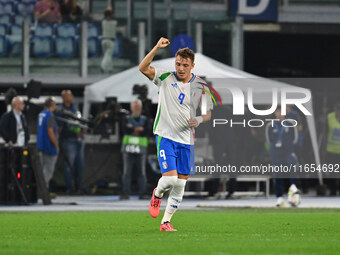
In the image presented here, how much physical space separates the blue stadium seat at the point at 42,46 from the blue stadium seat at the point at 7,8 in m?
1.39

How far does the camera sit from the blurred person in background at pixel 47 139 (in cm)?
2245

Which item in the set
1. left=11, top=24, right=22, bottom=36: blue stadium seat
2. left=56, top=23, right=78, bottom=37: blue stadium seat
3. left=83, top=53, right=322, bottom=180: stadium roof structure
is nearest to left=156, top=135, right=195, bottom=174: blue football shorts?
left=83, top=53, right=322, bottom=180: stadium roof structure

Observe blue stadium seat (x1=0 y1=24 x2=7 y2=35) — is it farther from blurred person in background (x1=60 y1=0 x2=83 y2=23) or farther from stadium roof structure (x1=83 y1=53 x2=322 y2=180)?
stadium roof structure (x1=83 y1=53 x2=322 y2=180)

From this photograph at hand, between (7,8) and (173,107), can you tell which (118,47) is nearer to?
(7,8)

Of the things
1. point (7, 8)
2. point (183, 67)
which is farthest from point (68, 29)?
point (183, 67)

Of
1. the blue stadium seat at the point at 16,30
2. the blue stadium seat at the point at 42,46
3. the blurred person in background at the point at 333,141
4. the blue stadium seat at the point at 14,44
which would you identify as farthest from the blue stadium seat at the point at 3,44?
the blurred person in background at the point at 333,141

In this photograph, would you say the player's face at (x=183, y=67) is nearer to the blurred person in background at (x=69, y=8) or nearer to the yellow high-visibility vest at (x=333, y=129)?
the yellow high-visibility vest at (x=333, y=129)

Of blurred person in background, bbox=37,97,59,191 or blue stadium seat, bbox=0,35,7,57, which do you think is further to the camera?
blue stadium seat, bbox=0,35,7,57

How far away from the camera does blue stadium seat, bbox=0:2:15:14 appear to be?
29391 millimetres

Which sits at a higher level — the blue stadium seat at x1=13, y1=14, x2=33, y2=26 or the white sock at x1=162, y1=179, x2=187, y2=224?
the blue stadium seat at x1=13, y1=14, x2=33, y2=26

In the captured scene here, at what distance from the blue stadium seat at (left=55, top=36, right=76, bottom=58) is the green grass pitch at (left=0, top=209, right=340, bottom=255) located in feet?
35.5

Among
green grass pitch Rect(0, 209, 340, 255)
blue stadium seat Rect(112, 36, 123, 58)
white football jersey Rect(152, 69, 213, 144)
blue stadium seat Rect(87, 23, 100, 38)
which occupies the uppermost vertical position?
blue stadium seat Rect(87, 23, 100, 38)

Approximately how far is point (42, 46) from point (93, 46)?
1.36 meters

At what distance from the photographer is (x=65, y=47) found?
2872 centimetres
